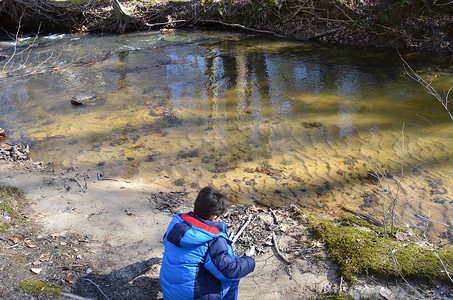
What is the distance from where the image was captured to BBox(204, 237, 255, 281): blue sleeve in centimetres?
273

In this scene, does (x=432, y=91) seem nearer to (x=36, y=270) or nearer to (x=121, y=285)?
(x=121, y=285)

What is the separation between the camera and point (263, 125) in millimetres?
7727

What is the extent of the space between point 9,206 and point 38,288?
168 centimetres

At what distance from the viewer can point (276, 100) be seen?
8945 mm

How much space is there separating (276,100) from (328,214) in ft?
15.0

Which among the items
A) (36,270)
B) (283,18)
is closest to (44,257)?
(36,270)

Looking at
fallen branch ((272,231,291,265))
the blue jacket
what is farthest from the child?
fallen branch ((272,231,291,265))

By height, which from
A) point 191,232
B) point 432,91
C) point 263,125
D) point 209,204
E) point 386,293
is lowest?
point 263,125

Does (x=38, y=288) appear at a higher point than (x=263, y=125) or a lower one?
higher

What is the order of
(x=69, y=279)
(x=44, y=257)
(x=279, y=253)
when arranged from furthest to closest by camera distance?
(x=279, y=253) < (x=44, y=257) < (x=69, y=279)

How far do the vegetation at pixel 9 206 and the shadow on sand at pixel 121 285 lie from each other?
1312 mm

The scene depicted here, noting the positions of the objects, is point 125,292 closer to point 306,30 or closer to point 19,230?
point 19,230

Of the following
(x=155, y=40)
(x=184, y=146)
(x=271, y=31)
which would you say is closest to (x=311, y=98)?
(x=184, y=146)

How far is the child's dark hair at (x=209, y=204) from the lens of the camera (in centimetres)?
283
